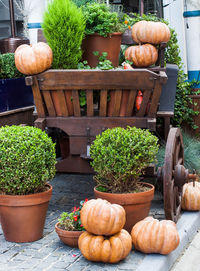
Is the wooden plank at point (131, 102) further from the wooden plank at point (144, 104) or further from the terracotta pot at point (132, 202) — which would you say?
the terracotta pot at point (132, 202)

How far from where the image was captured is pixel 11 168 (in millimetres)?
3916

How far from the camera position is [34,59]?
15.1 feet

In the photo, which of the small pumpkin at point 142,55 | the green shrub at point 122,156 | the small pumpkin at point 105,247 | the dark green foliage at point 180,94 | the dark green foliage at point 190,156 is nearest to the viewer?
the small pumpkin at point 105,247

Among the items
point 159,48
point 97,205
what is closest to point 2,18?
point 159,48

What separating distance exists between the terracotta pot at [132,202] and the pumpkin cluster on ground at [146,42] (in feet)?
5.37

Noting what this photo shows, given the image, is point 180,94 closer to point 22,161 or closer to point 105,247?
point 22,161

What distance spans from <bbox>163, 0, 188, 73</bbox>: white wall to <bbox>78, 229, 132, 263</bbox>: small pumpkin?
4.77m

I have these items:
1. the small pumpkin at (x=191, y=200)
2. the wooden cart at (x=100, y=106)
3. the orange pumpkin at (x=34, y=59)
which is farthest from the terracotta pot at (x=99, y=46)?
the small pumpkin at (x=191, y=200)

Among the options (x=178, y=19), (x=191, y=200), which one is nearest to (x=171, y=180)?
(x=191, y=200)

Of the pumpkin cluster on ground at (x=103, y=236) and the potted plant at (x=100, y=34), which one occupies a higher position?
the potted plant at (x=100, y=34)

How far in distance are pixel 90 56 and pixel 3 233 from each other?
2041mm

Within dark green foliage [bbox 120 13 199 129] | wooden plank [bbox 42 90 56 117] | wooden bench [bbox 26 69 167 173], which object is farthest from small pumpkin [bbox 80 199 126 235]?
dark green foliage [bbox 120 13 199 129]

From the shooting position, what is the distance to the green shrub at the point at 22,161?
12.8 feet

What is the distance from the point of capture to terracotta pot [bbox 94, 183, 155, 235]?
4109 millimetres
